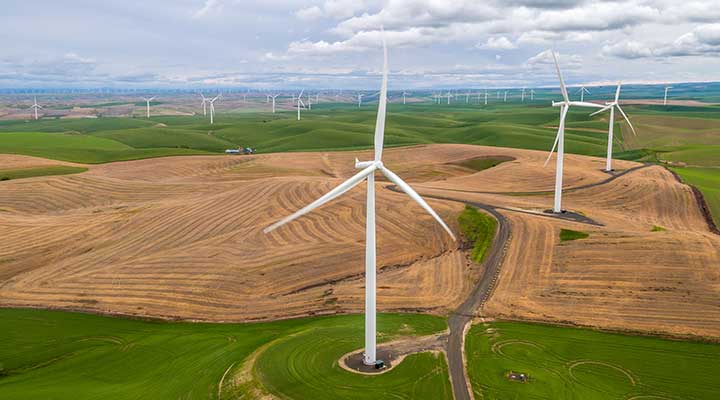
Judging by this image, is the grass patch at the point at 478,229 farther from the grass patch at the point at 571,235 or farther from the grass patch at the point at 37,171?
the grass patch at the point at 37,171

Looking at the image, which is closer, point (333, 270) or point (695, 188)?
point (333, 270)

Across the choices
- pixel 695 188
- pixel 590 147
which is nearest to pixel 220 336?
pixel 695 188

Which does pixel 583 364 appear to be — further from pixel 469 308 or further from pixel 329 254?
pixel 329 254

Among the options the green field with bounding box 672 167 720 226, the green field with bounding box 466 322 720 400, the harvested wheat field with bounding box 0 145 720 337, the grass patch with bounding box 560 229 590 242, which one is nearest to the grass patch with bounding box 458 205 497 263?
the harvested wheat field with bounding box 0 145 720 337

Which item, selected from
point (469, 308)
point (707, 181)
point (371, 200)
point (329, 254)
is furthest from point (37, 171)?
point (707, 181)

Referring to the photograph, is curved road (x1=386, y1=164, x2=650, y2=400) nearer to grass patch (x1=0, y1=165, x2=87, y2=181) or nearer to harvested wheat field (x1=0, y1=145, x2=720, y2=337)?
harvested wheat field (x1=0, y1=145, x2=720, y2=337)

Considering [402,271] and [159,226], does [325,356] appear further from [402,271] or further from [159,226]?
[159,226]
